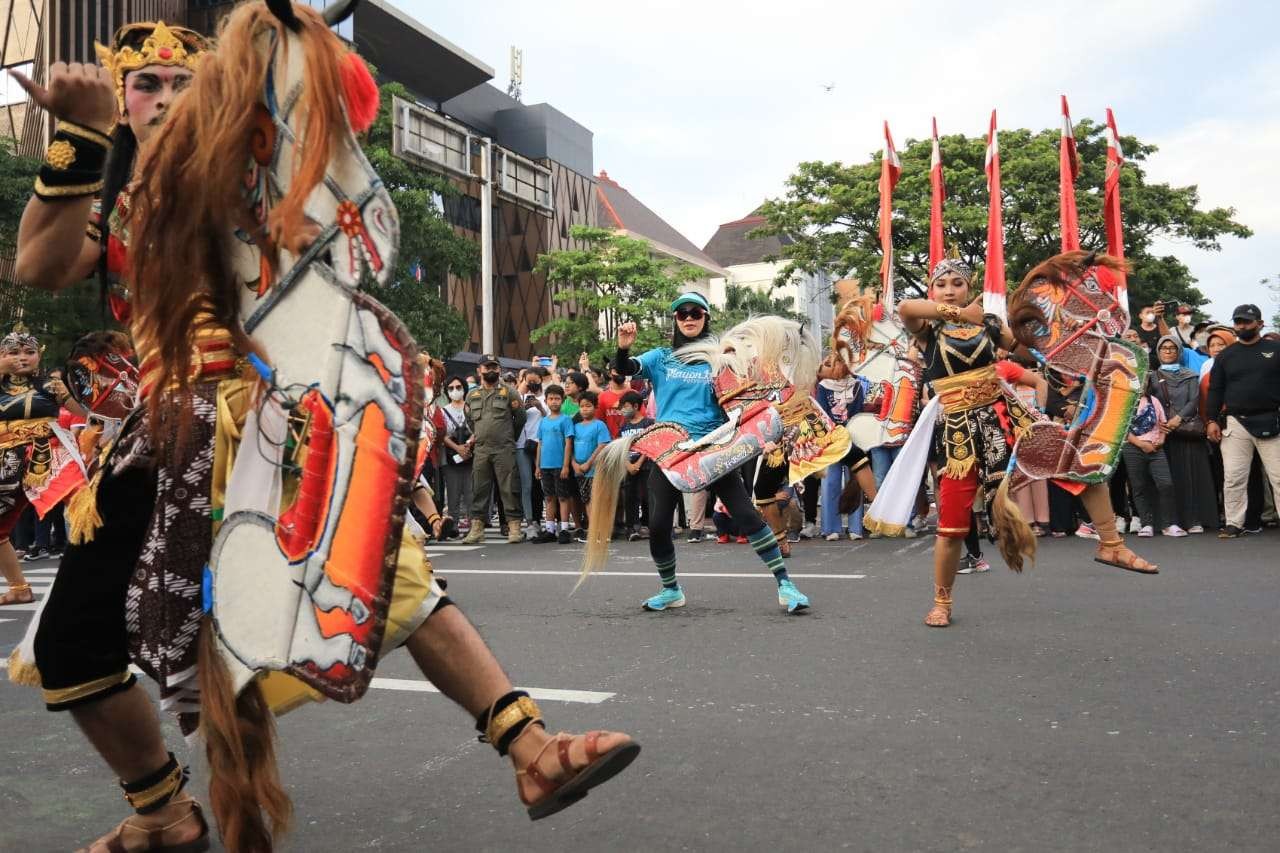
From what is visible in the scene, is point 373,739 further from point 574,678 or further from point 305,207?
point 305,207

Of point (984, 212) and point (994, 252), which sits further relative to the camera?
point (984, 212)

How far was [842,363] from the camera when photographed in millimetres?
11469

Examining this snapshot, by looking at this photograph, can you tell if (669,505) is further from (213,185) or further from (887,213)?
(887,213)

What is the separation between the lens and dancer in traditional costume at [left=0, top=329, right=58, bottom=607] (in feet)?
25.2

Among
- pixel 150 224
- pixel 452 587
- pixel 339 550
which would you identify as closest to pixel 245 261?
pixel 150 224

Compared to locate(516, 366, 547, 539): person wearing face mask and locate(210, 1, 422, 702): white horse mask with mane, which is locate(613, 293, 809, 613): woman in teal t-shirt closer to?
locate(210, 1, 422, 702): white horse mask with mane

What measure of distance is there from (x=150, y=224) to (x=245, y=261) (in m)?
0.21

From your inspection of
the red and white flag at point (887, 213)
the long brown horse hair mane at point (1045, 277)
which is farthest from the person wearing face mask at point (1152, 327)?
the long brown horse hair mane at point (1045, 277)

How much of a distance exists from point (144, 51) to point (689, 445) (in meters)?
4.45

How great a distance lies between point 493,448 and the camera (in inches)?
506

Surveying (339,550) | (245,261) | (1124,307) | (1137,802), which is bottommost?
(1137,802)

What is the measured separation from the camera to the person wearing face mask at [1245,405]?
404 inches

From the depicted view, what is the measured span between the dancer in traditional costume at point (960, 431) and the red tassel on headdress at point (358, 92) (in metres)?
4.03

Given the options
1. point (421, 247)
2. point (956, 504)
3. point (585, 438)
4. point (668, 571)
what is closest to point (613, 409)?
point (585, 438)
